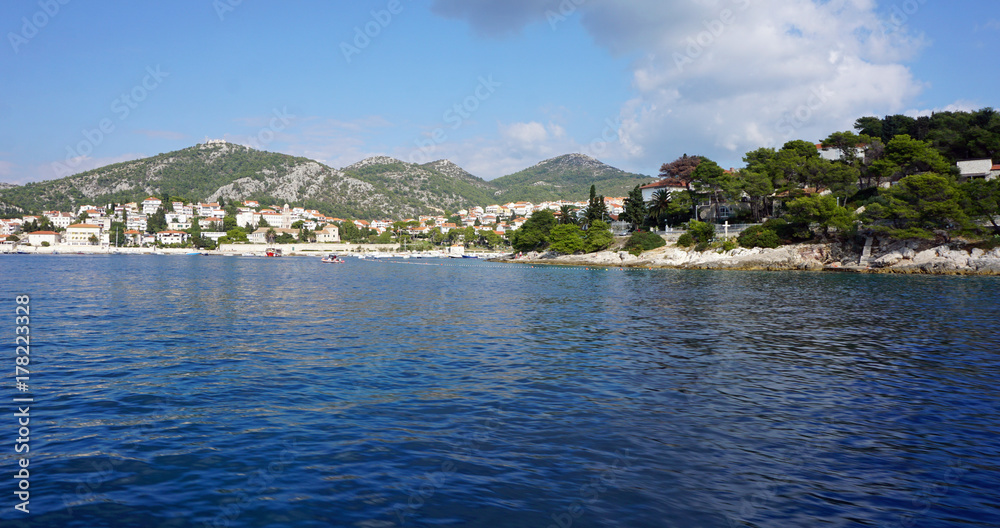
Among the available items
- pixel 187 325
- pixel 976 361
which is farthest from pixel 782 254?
pixel 187 325

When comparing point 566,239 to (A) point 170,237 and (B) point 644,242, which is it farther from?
(A) point 170,237

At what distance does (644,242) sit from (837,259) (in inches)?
1131

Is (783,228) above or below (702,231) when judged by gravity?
above

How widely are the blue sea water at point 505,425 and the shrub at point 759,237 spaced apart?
54.0m

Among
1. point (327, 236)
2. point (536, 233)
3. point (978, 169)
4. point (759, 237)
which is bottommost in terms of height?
point (759, 237)

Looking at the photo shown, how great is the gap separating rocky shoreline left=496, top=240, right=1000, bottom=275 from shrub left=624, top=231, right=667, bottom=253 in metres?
1.66

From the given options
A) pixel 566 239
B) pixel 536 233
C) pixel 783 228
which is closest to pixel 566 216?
pixel 536 233

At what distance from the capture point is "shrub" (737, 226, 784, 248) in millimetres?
74688

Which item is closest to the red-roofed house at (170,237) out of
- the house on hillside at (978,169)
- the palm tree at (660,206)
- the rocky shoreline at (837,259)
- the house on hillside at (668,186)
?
the house on hillside at (668,186)

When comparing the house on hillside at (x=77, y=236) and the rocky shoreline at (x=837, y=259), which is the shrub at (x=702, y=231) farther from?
the house on hillside at (x=77, y=236)

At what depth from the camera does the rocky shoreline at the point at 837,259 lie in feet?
192

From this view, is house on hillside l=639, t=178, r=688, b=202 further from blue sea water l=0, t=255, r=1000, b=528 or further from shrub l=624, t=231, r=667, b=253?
blue sea water l=0, t=255, r=1000, b=528

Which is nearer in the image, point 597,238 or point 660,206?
point 597,238

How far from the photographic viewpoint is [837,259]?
228 ft
